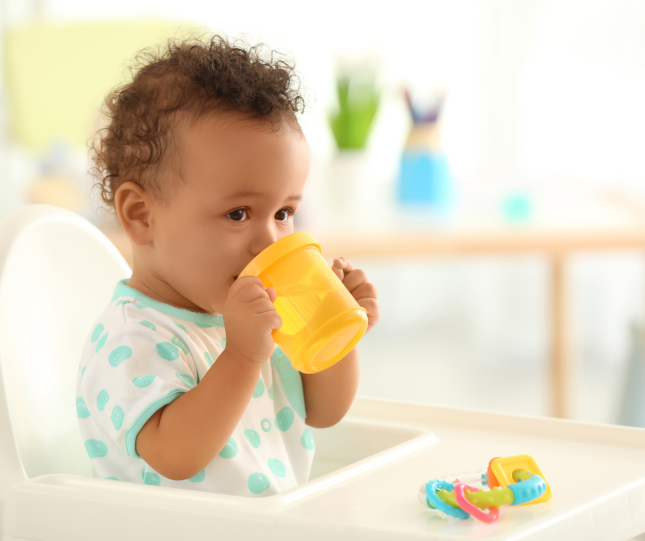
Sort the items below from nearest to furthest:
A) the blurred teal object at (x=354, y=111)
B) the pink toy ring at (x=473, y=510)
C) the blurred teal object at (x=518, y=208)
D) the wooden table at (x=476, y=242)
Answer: the pink toy ring at (x=473, y=510), the wooden table at (x=476, y=242), the blurred teal object at (x=518, y=208), the blurred teal object at (x=354, y=111)

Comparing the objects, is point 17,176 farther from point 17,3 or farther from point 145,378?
point 145,378

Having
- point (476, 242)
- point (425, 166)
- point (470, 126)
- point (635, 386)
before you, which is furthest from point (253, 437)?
point (470, 126)

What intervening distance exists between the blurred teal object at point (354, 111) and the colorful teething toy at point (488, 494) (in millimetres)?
1447

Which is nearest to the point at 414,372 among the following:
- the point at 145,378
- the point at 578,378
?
the point at 578,378

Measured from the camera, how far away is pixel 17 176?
283cm

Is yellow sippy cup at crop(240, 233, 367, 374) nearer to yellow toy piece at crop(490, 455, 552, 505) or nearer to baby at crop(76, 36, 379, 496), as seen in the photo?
baby at crop(76, 36, 379, 496)

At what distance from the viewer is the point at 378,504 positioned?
58 cm

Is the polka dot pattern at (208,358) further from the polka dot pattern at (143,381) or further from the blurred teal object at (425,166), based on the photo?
the blurred teal object at (425,166)

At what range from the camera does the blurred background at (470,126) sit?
231 cm

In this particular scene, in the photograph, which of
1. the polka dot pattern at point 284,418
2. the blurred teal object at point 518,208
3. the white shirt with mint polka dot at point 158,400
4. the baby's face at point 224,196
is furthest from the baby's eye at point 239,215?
the blurred teal object at point 518,208

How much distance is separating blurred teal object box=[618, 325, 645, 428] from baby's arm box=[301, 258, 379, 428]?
1260mm

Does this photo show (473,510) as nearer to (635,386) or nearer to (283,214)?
(283,214)

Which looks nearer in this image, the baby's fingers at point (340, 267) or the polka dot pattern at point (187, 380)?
the polka dot pattern at point (187, 380)

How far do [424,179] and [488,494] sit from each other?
4.73 ft
